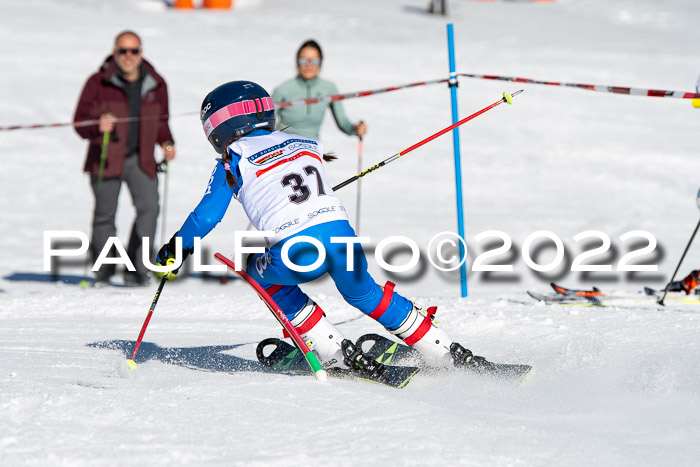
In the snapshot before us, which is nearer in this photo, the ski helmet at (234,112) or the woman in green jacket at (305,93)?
the ski helmet at (234,112)

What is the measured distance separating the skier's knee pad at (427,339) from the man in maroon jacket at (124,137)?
4340mm

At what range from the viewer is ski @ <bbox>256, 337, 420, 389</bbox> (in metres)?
Result: 4.75

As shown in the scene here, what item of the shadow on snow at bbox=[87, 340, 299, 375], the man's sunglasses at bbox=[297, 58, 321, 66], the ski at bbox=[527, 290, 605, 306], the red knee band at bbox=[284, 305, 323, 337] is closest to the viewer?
the red knee band at bbox=[284, 305, 323, 337]

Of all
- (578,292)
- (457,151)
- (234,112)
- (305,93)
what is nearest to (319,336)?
(234,112)

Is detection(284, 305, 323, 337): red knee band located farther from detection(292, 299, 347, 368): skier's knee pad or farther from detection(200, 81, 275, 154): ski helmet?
detection(200, 81, 275, 154): ski helmet

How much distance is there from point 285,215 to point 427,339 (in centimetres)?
107

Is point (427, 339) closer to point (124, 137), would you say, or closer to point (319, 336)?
point (319, 336)

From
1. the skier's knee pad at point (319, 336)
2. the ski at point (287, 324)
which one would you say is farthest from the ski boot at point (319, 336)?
the ski at point (287, 324)

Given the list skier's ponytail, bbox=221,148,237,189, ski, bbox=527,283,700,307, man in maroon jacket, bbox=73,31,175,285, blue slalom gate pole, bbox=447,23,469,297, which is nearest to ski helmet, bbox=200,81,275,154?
skier's ponytail, bbox=221,148,237,189

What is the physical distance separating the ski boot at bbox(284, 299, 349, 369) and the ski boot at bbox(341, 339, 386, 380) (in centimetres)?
7

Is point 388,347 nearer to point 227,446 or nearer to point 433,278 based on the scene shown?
point 227,446

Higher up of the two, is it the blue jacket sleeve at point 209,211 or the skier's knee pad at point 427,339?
the blue jacket sleeve at point 209,211

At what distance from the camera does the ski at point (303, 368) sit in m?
4.75

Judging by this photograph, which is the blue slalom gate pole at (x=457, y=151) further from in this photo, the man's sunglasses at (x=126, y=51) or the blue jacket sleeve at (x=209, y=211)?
the blue jacket sleeve at (x=209, y=211)
